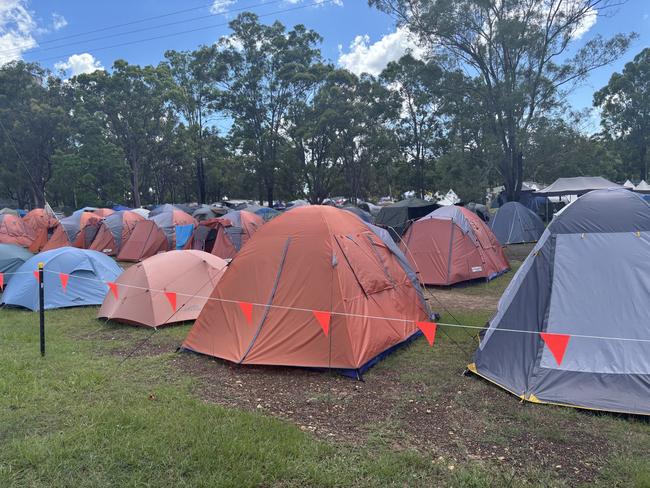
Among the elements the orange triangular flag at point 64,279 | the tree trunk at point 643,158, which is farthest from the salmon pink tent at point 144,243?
the tree trunk at point 643,158

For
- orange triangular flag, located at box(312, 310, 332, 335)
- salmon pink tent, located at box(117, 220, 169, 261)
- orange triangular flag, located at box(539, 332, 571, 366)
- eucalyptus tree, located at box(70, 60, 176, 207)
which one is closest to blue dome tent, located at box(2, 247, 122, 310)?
orange triangular flag, located at box(312, 310, 332, 335)

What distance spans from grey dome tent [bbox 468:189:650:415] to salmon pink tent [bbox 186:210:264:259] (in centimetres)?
1096

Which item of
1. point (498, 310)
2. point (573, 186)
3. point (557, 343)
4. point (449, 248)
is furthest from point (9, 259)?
point (573, 186)

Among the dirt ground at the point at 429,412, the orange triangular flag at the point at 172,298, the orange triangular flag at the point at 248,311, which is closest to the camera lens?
the dirt ground at the point at 429,412

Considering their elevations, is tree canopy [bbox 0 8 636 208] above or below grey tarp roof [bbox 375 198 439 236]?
above

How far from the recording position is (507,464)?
3414 mm

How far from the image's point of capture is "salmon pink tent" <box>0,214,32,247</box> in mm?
20062

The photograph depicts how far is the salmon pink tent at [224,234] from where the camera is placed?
14883 millimetres

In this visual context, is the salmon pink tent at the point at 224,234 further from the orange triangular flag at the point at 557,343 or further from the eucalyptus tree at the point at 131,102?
the eucalyptus tree at the point at 131,102

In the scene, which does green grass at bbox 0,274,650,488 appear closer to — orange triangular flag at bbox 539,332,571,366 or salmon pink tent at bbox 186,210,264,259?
orange triangular flag at bbox 539,332,571,366

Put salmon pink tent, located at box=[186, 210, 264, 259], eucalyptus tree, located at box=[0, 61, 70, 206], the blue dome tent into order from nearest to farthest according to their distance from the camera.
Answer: the blue dome tent < salmon pink tent, located at box=[186, 210, 264, 259] < eucalyptus tree, located at box=[0, 61, 70, 206]

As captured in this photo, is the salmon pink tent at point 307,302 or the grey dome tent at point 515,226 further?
the grey dome tent at point 515,226

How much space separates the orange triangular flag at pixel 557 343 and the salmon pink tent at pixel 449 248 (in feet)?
18.5

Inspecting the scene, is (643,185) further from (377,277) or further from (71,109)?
(71,109)
